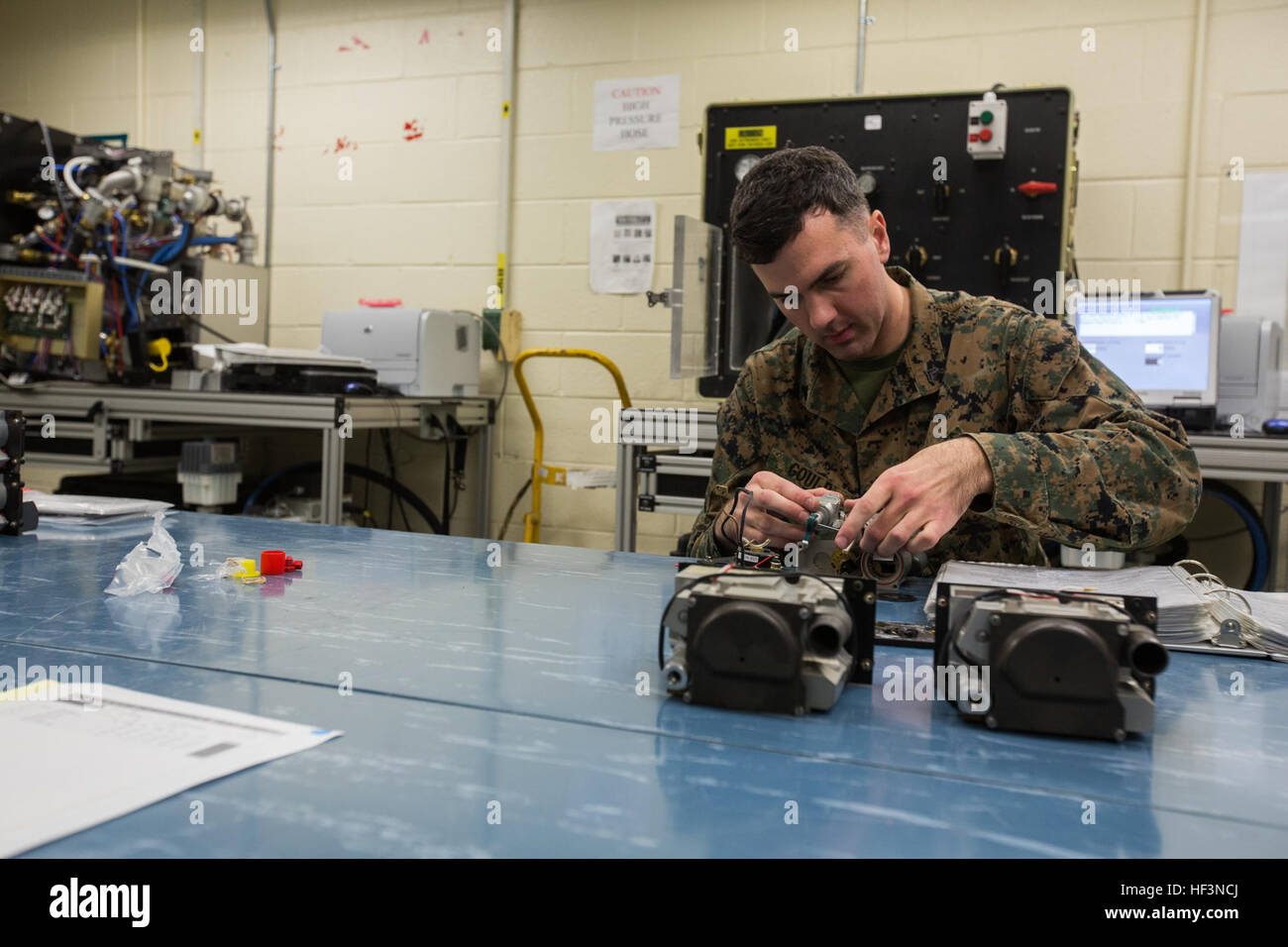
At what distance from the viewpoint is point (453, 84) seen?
3531 millimetres

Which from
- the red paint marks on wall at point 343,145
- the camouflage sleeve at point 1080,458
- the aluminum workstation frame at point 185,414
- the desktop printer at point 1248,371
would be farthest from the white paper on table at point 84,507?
the desktop printer at point 1248,371

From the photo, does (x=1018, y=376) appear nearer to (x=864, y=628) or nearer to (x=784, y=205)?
(x=784, y=205)

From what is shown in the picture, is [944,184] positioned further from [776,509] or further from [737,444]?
[776,509]

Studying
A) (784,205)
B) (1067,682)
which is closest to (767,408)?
(784,205)

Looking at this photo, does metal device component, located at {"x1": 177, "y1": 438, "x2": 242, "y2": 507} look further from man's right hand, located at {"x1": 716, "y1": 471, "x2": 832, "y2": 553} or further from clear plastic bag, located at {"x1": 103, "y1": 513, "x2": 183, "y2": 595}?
man's right hand, located at {"x1": 716, "y1": 471, "x2": 832, "y2": 553}

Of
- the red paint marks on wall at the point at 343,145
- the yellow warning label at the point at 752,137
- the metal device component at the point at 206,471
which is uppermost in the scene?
the red paint marks on wall at the point at 343,145

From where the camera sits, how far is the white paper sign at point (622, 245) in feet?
10.9

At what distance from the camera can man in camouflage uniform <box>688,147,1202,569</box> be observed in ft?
3.68

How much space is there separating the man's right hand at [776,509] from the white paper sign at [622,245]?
2.24 meters

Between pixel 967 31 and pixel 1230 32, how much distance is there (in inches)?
27.4

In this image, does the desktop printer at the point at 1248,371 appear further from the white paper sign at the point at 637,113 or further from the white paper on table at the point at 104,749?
the white paper on table at the point at 104,749
